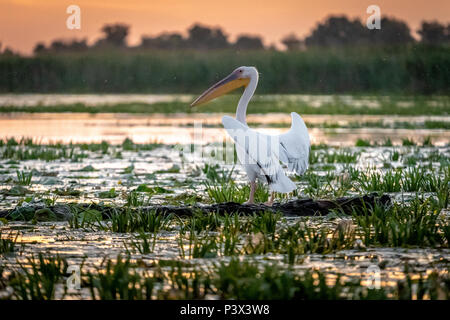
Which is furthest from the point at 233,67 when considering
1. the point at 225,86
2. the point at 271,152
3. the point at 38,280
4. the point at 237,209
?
Answer: the point at 38,280

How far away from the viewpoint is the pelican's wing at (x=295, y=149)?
22.5 ft

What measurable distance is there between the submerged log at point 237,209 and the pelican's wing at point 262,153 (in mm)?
235

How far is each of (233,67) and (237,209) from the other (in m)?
31.1

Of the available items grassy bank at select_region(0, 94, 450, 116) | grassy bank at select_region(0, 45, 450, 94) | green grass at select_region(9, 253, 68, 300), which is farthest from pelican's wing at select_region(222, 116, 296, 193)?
grassy bank at select_region(0, 45, 450, 94)

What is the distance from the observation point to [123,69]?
127 feet

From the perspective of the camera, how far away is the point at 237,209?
6531mm

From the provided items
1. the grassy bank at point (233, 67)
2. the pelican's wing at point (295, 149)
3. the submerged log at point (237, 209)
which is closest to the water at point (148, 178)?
the submerged log at point (237, 209)

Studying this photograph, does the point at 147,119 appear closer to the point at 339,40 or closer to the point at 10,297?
the point at 10,297

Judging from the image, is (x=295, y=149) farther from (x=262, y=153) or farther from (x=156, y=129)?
(x=156, y=129)

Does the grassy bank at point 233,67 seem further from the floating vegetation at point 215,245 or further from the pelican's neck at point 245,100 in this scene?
the pelican's neck at point 245,100

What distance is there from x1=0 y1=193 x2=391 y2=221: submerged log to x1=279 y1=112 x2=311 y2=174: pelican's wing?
0.32 m

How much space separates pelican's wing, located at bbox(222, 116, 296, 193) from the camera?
6.57 metres

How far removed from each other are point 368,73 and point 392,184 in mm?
27210

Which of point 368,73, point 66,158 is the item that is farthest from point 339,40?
point 66,158
